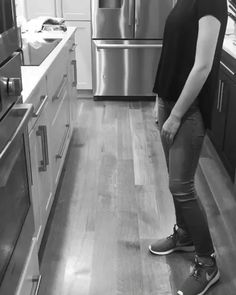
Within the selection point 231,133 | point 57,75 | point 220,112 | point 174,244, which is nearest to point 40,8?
point 57,75

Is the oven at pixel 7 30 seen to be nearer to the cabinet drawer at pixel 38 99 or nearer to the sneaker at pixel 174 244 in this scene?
the cabinet drawer at pixel 38 99

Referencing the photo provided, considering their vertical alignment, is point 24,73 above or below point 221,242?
above

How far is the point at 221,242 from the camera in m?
2.27

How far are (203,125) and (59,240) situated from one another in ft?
3.39

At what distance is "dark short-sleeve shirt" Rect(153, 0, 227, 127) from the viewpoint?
→ 153 centimetres

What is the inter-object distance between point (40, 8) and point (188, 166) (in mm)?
3397

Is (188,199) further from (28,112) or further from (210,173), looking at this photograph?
(210,173)

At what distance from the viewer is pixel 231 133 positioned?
2830mm

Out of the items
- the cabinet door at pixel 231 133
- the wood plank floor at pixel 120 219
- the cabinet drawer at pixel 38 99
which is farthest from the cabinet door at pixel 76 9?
the cabinet drawer at pixel 38 99

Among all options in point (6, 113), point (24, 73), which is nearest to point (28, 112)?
point (6, 113)

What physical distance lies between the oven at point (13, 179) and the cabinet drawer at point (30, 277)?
0.12 feet

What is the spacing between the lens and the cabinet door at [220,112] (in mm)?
2947

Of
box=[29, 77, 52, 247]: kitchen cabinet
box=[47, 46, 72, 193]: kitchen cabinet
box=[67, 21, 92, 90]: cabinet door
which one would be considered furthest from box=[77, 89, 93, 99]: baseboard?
box=[29, 77, 52, 247]: kitchen cabinet

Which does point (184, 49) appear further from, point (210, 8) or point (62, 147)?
point (62, 147)
